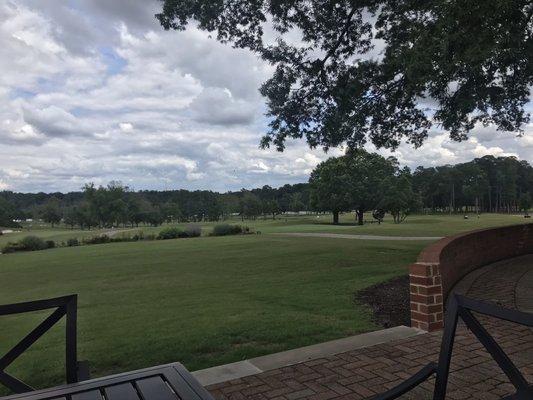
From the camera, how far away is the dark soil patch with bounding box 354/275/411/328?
6.42m

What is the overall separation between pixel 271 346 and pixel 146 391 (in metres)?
3.56

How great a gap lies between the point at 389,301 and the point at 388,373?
149 inches

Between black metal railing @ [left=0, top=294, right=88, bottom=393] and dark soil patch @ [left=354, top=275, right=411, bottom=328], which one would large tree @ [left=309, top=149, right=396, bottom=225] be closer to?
dark soil patch @ [left=354, top=275, right=411, bottom=328]

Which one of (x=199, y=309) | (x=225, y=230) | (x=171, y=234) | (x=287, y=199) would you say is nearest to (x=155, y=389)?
(x=199, y=309)

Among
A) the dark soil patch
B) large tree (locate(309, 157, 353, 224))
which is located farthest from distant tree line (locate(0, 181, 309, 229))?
the dark soil patch

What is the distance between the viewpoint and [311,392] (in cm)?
370

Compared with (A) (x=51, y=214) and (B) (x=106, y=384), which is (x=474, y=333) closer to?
(B) (x=106, y=384)

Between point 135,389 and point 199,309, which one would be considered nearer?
point 135,389

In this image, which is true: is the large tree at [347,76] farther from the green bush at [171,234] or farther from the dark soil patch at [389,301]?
the green bush at [171,234]

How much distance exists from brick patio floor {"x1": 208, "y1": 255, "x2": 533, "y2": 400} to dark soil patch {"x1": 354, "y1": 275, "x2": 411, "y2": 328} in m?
1.23

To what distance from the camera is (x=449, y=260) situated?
7594 millimetres

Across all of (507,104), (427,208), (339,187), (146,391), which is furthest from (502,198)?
(146,391)

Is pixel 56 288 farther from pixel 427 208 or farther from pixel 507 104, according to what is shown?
pixel 427 208

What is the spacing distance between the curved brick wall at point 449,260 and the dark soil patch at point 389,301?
65 cm
